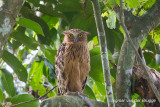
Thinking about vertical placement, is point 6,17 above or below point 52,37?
below

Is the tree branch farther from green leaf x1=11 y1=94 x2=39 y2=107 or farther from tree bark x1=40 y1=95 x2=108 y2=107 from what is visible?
green leaf x1=11 y1=94 x2=39 y2=107

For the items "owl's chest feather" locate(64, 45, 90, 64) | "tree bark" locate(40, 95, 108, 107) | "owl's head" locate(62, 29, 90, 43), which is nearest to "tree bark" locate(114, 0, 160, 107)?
"tree bark" locate(40, 95, 108, 107)

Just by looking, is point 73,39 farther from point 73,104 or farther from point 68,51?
point 73,104

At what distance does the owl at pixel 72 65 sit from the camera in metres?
3.34

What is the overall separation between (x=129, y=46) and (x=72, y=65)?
0.92 m

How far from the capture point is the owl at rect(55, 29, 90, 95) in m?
3.34

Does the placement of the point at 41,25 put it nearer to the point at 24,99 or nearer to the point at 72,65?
the point at 72,65

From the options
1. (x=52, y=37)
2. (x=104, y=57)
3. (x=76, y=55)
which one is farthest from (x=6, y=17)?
(x=52, y=37)

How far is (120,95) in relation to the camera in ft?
8.45

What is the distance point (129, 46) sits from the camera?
2.67 metres

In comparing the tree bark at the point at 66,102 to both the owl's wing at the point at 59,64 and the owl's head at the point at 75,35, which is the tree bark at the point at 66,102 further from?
the owl's head at the point at 75,35

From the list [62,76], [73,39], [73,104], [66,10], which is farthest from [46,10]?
[73,104]

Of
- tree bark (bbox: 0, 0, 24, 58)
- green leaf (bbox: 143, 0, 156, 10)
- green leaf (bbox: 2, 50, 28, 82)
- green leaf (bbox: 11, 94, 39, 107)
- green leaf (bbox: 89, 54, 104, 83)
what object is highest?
green leaf (bbox: 143, 0, 156, 10)

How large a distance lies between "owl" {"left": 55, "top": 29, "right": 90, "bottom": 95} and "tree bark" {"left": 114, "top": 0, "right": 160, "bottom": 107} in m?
0.73
